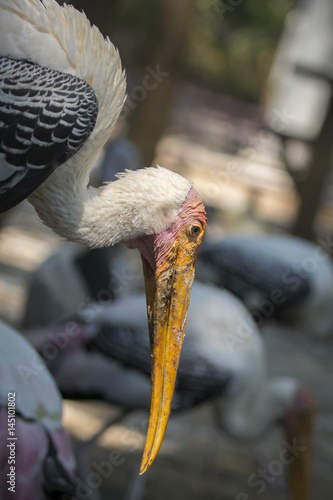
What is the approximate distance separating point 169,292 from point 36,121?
1.72ft

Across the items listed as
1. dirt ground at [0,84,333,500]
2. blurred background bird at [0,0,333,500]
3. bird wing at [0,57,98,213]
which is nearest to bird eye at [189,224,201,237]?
bird wing at [0,57,98,213]

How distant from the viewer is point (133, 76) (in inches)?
435

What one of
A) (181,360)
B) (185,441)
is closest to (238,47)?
(185,441)

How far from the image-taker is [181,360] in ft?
10.5

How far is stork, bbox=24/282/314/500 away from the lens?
3.19m

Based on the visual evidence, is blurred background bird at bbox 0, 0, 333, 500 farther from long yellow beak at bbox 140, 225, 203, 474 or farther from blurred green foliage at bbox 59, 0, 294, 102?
blurred green foliage at bbox 59, 0, 294, 102

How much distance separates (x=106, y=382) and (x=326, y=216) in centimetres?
858

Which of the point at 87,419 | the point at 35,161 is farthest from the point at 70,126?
the point at 87,419

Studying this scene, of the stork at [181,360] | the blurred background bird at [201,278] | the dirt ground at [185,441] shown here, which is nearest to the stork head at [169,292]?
the dirt ground at [185,441]

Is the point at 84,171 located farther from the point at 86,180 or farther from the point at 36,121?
the point at 36,121

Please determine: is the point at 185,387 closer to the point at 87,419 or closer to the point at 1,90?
the point at 87,419

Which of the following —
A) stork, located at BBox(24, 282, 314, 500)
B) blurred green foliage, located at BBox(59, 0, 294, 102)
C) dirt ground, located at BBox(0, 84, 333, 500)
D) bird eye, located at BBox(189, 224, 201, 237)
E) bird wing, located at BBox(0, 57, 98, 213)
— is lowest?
blurred green foliage, located at BBox(59, 0, 294, 102)

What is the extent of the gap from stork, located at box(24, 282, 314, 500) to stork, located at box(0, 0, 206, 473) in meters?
1.29

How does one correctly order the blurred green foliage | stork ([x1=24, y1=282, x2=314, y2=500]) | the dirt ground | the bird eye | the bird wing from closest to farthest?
the bird wing
the bird eye
stork ([x1=24, y1=282, x2=314, y2=500])
the dirt ground
the blurred green foliage
